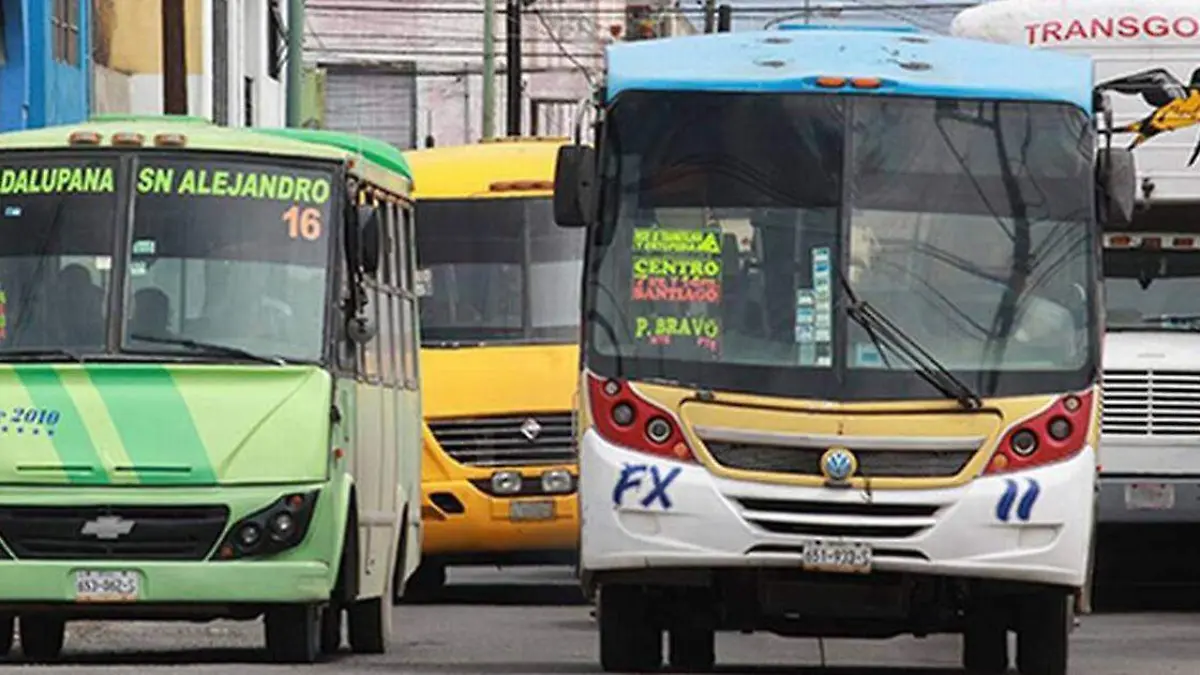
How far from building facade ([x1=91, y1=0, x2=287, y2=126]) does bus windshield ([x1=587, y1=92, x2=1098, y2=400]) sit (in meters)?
22.7

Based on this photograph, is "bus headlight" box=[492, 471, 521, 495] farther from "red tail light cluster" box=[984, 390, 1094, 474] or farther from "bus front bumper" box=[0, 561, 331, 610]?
"red tail light cluster" box=[984, 390, 1094, 474]

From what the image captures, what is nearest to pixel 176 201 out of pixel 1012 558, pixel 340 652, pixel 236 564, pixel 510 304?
pixel 236 564

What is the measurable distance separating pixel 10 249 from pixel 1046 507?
5083 millimetres

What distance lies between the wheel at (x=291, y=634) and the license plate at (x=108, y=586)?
806 millimetres

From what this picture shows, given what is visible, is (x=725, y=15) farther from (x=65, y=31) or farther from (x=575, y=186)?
(x=575, y=186)

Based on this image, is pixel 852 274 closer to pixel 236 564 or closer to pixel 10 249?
pixel 236 564

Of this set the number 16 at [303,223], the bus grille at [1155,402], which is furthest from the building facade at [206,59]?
the number 16 at [303,223]

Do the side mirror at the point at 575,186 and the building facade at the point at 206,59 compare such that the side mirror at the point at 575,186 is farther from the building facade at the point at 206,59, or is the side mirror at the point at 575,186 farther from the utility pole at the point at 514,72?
the utility pole at the point at 514,72

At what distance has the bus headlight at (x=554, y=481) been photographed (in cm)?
2225

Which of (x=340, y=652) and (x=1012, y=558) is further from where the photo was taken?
(x=340, y=652)

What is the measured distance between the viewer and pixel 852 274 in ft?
46.2

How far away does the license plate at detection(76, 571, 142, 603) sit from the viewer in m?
14.7

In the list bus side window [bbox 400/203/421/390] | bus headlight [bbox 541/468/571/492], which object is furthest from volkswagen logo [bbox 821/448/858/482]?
bus headlight [bbox 541/468/571/492]

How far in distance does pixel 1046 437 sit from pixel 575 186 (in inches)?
89.7
